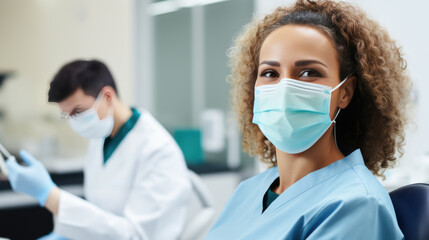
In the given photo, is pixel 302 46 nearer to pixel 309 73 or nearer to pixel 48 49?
pixel 309 73

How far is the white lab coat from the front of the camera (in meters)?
1.47

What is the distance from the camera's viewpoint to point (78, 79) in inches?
57.7

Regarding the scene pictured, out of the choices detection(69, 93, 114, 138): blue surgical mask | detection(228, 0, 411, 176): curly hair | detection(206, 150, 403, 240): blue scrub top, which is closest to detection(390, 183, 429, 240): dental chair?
detection(206, 150, 403, 240): blue scrub top

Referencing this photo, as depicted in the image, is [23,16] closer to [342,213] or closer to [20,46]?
[20,46]

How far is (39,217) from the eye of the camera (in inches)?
98.3

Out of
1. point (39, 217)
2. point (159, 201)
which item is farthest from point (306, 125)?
point (39, 217)

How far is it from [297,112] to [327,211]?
0.79ft

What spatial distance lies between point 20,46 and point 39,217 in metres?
1.90

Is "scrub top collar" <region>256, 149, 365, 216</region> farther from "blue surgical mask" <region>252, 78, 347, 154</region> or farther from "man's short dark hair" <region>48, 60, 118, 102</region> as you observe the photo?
"man's short dark hair" <region>48, 60, 118, 102</region>

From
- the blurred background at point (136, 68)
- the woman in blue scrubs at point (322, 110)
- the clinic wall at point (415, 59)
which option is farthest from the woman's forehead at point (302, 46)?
the blurred background at point (136, 68)

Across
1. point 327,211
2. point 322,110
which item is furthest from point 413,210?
point 322,110

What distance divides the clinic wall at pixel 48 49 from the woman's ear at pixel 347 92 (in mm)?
2552

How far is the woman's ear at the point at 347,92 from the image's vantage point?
3.46 feet

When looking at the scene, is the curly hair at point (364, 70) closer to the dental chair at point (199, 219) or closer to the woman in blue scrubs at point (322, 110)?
the woman in blue scrubs at point (322, 110)
